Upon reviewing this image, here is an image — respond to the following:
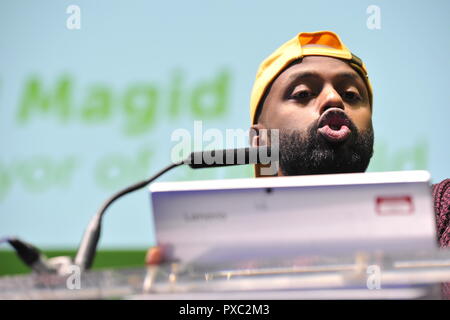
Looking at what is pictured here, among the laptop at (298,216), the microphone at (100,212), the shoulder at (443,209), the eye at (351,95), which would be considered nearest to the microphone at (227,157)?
the microphone at (100,212)

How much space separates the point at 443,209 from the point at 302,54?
1.36 ft

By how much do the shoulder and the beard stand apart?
192 millimetres

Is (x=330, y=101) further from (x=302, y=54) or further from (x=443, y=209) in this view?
(x=443, y=209)

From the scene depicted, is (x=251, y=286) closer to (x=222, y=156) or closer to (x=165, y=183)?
(x=165, y=183)

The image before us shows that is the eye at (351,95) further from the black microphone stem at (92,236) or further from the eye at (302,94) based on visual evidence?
the black microphone stem at (92,236)

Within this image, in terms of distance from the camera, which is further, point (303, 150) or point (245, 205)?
point (303, 150)

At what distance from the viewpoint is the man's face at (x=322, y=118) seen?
95cm

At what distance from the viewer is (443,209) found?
3.50ft

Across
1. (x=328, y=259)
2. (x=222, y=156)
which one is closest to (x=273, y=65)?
(x=222, y=156)

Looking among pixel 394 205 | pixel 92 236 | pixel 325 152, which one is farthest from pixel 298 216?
pixel 325 152

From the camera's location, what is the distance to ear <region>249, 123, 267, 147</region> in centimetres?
113

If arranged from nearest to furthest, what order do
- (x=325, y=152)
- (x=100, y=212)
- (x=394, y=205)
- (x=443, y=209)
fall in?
(x=394, y=205) → (x=100, y=212) → (x=325, y=152) → (x=443, y=209)
